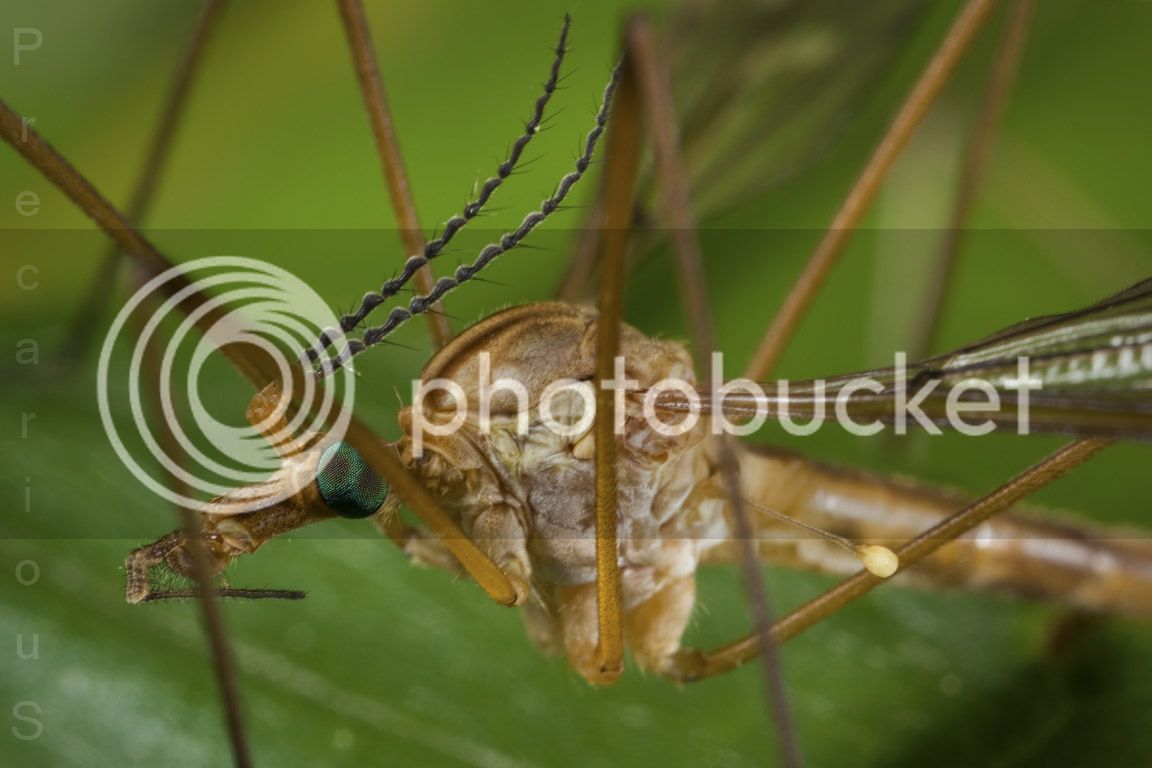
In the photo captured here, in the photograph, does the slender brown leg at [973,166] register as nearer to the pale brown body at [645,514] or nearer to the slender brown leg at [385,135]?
the pale brown body at [645,514]

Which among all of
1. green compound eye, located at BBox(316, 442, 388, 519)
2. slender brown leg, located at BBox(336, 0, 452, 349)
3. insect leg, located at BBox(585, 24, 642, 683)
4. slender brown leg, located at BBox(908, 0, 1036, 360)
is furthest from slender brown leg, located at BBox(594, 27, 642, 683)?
slender brown leg, located at BBox(908, 0, 1036, 360)

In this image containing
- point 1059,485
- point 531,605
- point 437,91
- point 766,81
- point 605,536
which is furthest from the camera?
point 437,91

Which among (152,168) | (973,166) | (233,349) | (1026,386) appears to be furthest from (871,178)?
(152,168)

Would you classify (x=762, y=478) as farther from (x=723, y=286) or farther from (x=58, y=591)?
(x=58, y=591)

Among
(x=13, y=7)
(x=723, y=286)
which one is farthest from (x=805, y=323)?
(x=13, y=7)

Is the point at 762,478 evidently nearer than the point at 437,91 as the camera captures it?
Yes

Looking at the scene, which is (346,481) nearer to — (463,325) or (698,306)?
(698,306)
